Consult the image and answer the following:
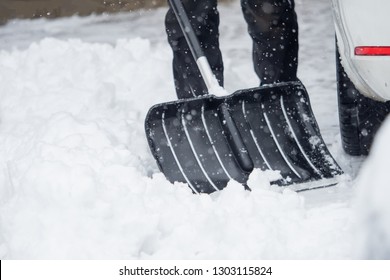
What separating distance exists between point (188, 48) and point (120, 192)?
1.53m

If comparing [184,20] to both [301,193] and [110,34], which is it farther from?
[110,34]

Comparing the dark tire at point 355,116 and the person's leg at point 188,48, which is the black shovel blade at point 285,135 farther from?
the person's leg at point 188,48

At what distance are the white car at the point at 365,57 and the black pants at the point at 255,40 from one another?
0.63 metres

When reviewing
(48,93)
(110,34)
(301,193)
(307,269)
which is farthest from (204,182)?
(110,34)

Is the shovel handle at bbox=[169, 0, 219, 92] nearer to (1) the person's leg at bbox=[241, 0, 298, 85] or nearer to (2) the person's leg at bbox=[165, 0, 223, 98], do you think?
(2) the person's leg at bbox=[165, 0, 223, 98]

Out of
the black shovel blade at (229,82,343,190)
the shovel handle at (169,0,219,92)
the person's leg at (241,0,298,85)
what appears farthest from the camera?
the person's leg at (241,0,298,85)

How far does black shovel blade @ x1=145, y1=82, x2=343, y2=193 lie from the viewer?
13.5 feet

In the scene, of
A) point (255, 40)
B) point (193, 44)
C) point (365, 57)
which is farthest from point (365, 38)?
point (255, 40)

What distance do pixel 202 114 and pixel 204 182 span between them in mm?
411

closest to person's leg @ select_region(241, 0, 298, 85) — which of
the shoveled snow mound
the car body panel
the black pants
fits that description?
the black pants

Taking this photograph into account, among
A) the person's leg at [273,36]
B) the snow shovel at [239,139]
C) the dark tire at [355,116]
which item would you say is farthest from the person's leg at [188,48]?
the dark tire at [355,116]

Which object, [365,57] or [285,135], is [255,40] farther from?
[365,57]

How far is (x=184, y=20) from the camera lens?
4.64 m

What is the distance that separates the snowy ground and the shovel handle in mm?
444
